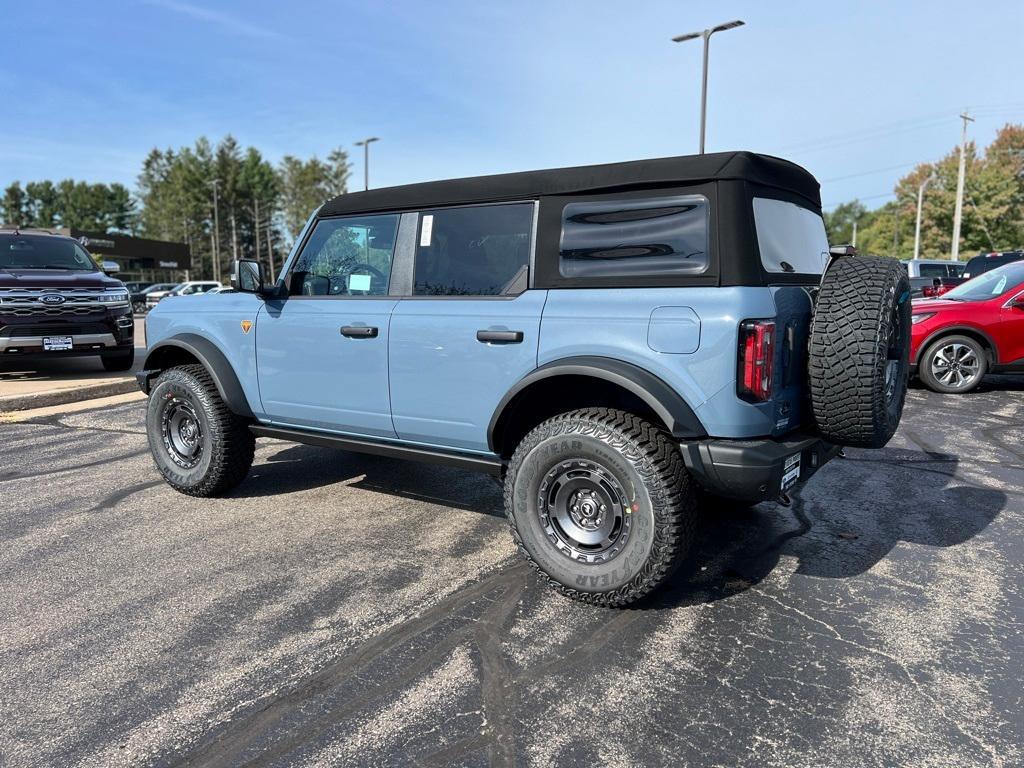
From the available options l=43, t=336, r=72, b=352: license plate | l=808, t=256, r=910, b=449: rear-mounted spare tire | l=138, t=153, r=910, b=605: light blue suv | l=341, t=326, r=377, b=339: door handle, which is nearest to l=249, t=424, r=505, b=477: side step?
l=138, t=153, r=910, b=605: light blue suv

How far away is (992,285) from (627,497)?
8093 mm

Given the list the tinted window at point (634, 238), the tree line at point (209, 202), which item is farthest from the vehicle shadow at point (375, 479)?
the tree line at point (209, 202)

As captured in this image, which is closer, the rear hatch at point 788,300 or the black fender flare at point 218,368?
the rear hatch at point 788,300

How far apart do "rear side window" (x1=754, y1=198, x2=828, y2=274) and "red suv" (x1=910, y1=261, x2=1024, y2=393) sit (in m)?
5.49

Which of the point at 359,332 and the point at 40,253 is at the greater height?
the point at 40,253

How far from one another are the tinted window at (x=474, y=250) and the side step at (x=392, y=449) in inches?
33.7

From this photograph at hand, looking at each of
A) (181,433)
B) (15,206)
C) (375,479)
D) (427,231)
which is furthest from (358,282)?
(15,206)

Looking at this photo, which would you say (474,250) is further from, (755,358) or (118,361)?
(118,361)

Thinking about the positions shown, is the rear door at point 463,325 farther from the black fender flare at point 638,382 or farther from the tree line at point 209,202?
the tree line at point 209,202

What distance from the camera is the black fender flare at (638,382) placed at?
292cm

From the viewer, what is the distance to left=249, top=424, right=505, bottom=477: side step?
365 cm

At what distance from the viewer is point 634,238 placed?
3230mm

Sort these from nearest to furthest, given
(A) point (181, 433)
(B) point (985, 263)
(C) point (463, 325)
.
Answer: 1. (C) point (463, 325)
2. (A) point (181, 433)
3. (B) point (985, 263)

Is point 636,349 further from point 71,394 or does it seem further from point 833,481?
point 71,394
